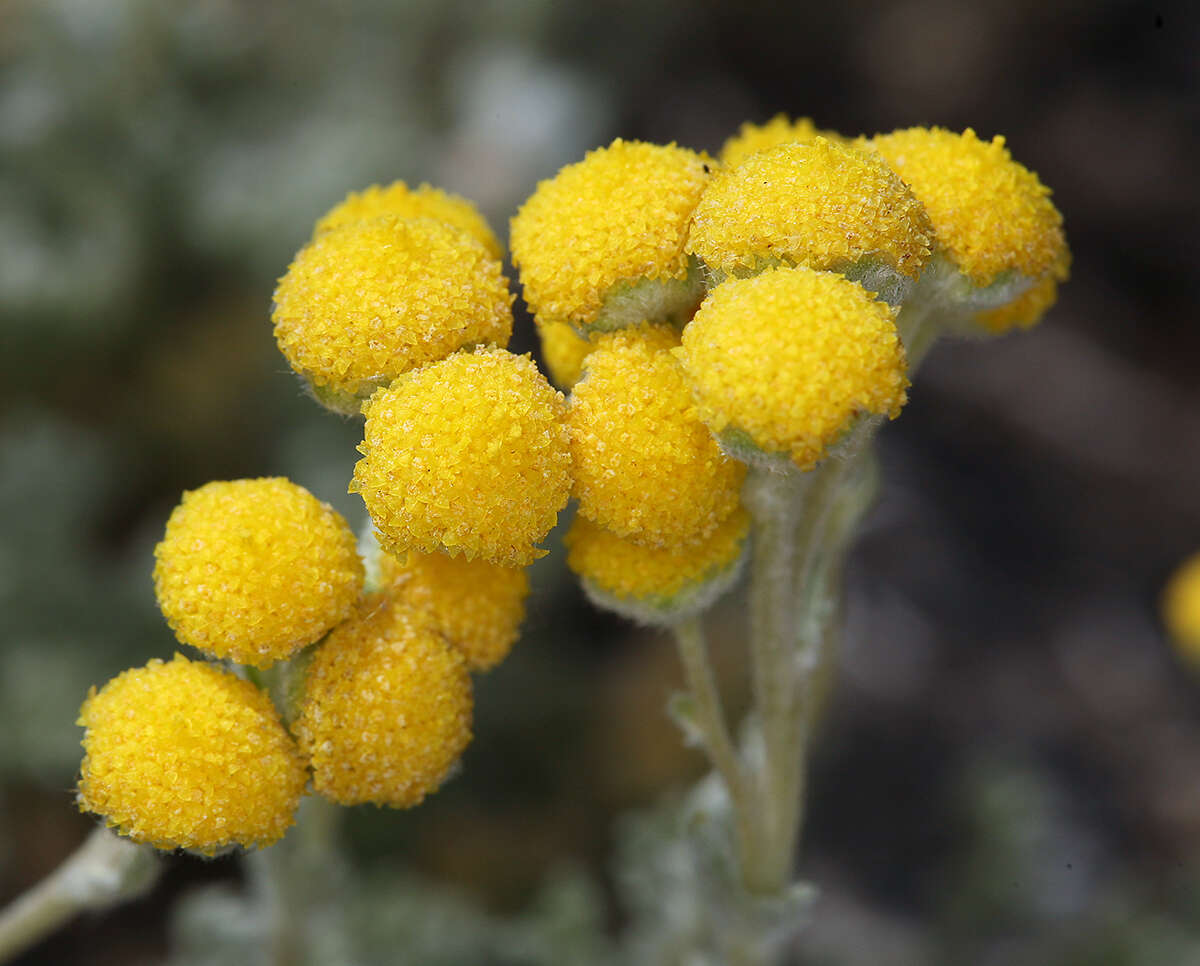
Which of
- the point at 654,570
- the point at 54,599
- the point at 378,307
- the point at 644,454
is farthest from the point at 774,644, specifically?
the point at 54,599

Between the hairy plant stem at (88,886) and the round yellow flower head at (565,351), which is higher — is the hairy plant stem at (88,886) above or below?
below

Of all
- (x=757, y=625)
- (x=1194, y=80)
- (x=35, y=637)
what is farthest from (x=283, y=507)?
(x=1194, y=80)

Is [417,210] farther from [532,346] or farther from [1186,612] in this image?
[1186,612]

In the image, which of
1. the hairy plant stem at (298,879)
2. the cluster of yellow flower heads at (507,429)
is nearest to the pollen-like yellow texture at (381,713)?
the cluster of yellow flower heads at (507,429)

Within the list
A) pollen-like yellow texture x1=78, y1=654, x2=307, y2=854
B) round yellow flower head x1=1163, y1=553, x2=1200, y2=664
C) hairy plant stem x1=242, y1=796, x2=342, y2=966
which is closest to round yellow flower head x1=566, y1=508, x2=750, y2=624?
pollen-like yellow texture x1=78, y1=654, x2=307, y2=854

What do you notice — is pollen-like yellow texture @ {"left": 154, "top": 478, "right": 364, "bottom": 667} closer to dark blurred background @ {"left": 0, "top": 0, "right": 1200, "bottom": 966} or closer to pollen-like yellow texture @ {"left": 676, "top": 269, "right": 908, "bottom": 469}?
pollen-like yellow texture @ {"left": 676, "top": 269, "right": 908, "bottom": 469}

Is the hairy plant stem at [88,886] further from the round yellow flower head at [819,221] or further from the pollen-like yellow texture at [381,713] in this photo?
the round yellow flower head at [819,221]

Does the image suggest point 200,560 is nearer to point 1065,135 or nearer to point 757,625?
point 757,625
